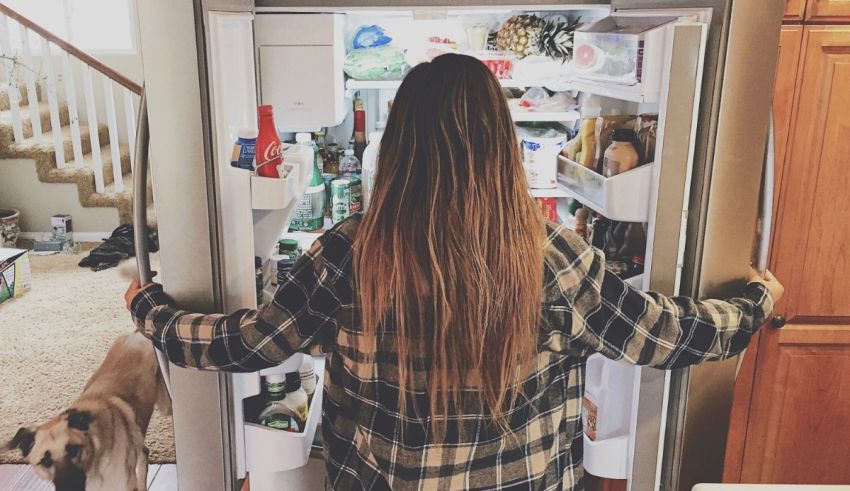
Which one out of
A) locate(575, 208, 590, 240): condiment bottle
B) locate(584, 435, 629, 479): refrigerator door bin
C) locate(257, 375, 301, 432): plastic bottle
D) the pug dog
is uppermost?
locate(575, 208, 590, 240): condiment bottle

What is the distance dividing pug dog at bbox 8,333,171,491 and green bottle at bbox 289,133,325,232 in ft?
3.18

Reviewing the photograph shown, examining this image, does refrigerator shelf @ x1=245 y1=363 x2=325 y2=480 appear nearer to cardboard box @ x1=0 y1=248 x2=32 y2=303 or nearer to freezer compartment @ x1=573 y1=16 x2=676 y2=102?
freezer compartment @ x1=573 y1=16 x2=676 y2=102

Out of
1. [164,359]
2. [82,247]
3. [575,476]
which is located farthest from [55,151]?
[575,476]

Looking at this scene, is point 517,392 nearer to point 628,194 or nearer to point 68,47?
point 628,194

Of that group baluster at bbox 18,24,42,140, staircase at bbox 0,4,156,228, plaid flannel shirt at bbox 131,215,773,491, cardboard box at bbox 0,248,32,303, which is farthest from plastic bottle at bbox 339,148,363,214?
baluster at bbox 18,24,42,140

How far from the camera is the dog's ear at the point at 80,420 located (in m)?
2.44

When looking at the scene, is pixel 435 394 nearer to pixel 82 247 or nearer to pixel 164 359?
pixel 164 359

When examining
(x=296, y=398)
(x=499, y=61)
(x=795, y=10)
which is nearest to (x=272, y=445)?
(x=296, y=398)

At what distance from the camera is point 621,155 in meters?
1.46

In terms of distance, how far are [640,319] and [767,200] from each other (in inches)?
17.1

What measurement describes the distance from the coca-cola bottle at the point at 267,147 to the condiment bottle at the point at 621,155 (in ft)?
2.14

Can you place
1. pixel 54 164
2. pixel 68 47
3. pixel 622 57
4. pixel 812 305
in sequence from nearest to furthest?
1. pixel 622 57
2. pixel 812 305
3. pixel 68 47
4. pixel 54 164

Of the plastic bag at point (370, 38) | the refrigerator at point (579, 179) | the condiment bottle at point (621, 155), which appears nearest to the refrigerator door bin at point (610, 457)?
the refrigerator at point (579, 179)

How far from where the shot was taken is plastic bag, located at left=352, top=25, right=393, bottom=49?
194 centimetres
